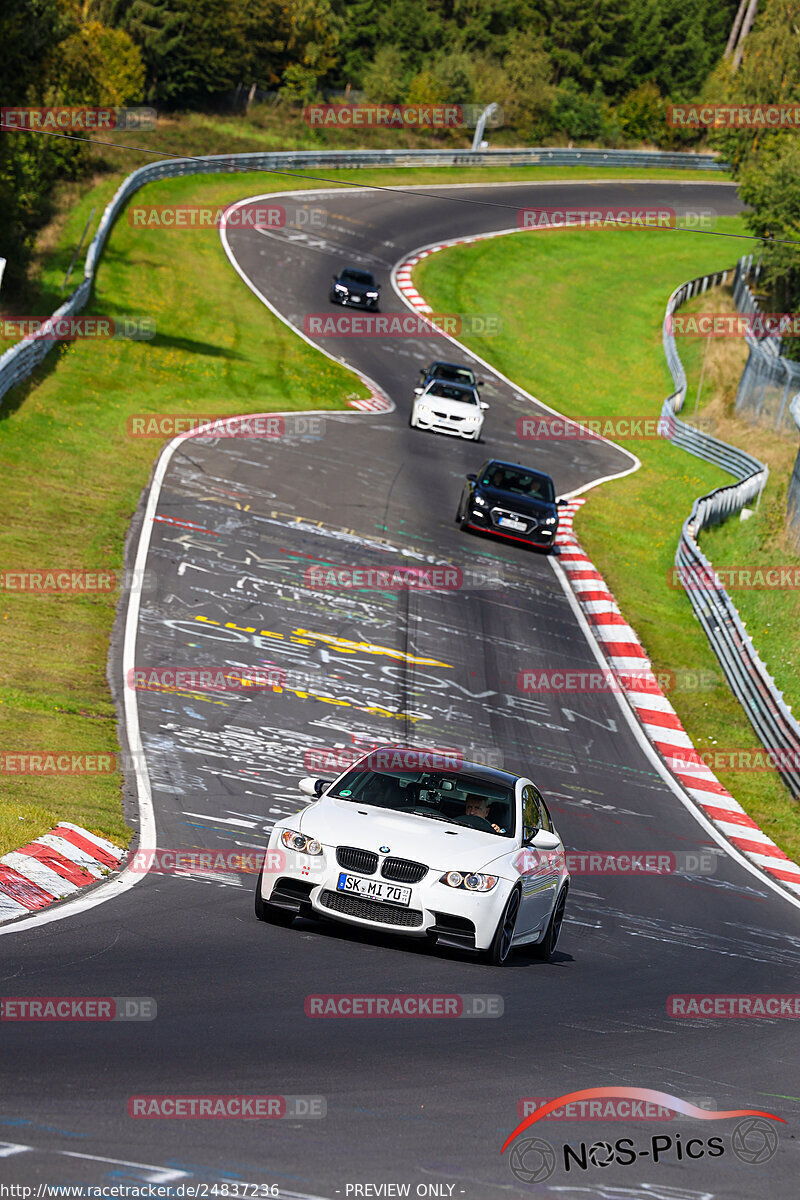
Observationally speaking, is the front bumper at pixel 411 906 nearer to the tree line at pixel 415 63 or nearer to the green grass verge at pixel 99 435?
the green grass verge at pixel 99 435

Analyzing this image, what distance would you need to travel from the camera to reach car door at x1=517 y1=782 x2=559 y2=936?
1020 centimetres

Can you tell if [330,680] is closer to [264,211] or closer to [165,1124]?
[165,1124]

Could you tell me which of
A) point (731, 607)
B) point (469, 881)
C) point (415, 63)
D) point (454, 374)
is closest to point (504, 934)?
point (469, 881)

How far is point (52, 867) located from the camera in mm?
10656

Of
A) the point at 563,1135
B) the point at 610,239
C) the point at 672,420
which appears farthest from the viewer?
the point at 610,239

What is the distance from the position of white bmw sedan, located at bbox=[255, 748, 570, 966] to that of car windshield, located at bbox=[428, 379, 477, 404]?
1055 inches

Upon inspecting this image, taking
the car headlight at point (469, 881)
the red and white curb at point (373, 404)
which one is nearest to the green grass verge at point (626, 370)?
the red and white curb at point (373, 404)

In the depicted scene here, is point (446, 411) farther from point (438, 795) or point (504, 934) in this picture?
point (504, 934)

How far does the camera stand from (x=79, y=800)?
13.2 m

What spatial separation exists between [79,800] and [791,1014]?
6.26 metres

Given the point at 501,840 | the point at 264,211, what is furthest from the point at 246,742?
the point at 264,211

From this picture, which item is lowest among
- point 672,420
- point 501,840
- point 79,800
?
point 672,420

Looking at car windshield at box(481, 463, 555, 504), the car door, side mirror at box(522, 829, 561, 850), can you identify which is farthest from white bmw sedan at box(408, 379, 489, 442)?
side mirror at box(522, 829, 561, 850)

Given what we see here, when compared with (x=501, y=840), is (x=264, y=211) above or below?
below
